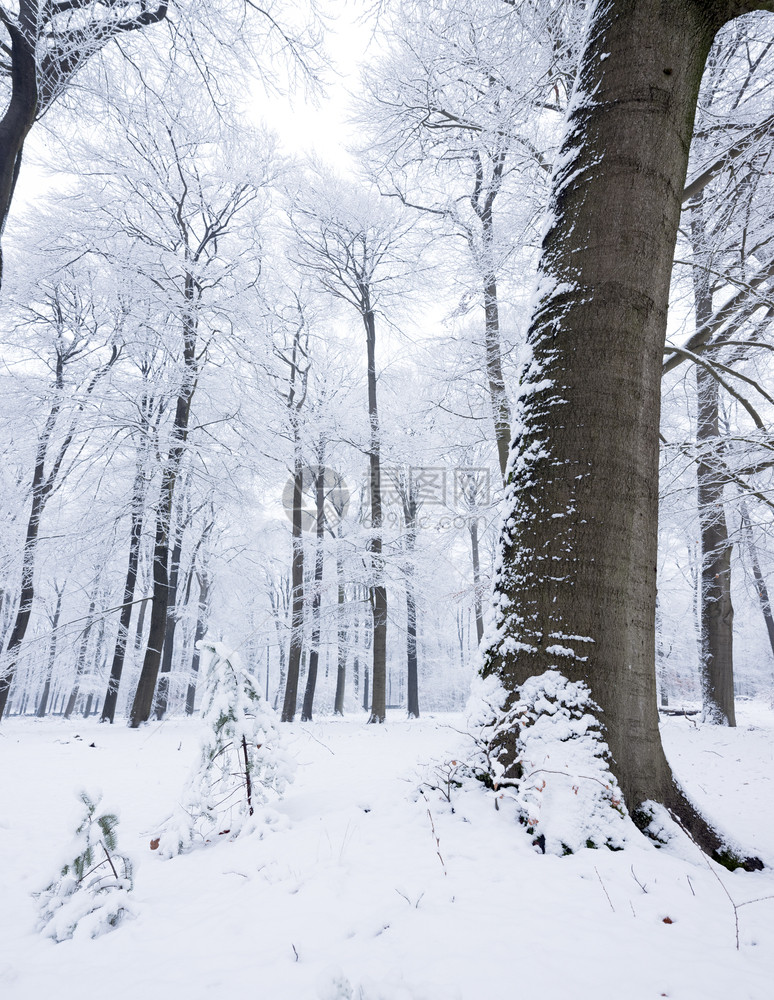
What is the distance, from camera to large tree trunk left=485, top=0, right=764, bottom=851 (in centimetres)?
227

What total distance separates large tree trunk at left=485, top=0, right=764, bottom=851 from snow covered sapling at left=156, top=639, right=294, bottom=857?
4.66 feet

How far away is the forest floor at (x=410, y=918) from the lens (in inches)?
50.4

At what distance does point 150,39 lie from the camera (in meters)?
3.89

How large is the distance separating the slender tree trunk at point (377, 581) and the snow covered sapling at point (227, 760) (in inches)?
285

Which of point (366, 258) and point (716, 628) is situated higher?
point (366, 258)

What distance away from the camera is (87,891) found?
5.93 feet

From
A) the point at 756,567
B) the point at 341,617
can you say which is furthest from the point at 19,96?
the point at 756,567

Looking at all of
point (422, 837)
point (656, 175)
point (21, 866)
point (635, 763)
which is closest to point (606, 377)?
point (656, 175)

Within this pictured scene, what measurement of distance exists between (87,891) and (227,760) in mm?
995

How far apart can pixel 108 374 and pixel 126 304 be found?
1471 mm

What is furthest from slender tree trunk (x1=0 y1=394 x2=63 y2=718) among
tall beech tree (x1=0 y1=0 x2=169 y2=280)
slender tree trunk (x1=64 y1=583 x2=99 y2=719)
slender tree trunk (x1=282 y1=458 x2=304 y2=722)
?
tall beech tree (x1=0 y1=0 x2=169 y2=280)
